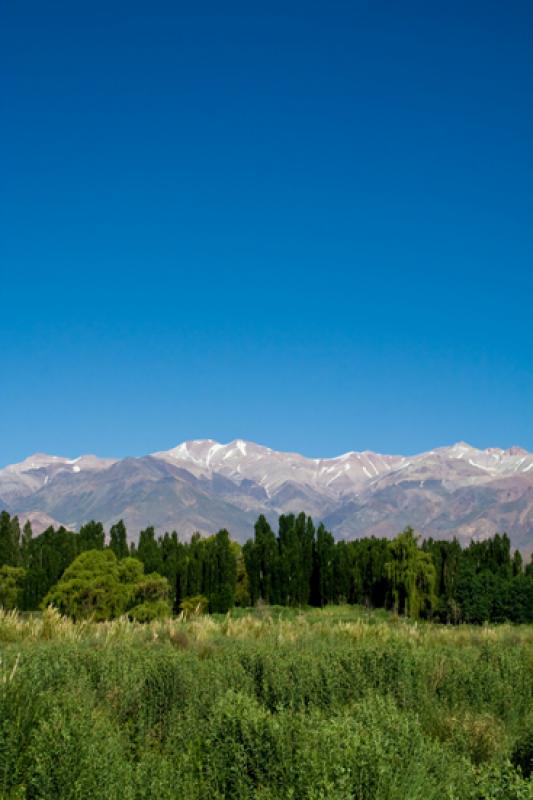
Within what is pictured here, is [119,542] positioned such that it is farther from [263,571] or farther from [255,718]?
[255,718]

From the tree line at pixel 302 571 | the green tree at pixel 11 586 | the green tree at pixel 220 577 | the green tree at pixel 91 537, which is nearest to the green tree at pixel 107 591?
the tree line at pixel 302 571

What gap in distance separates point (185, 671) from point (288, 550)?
76139 millimetres

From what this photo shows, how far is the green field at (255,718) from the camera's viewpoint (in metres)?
6.95

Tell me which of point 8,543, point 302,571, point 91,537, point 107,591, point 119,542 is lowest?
point 302,571

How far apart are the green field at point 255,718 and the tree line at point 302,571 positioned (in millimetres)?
54108

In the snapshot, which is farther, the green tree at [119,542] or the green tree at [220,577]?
the green tree at [119,542]

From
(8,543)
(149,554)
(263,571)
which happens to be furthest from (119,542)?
(263,571)

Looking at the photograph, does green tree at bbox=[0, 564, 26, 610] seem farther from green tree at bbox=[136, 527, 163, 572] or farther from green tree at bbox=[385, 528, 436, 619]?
green tree at bbox=[385, 528, 436, 619]

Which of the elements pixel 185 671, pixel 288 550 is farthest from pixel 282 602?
pixel 185 671

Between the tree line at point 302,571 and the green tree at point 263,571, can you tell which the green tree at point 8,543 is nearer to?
the tree line at point 302,571

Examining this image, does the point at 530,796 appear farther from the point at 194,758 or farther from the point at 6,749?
the point at 6,749

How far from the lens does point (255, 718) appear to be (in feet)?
25.8

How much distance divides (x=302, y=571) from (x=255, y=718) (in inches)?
3182

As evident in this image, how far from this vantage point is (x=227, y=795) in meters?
7.53
